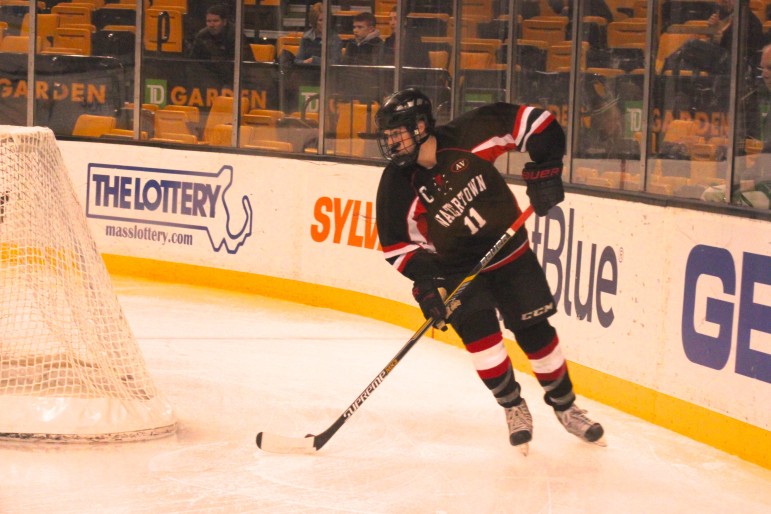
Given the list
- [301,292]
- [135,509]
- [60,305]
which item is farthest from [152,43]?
[135,509]

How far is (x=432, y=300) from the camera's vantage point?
371cm

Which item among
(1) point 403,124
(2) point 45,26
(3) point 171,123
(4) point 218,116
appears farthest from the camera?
(2) point 45,26

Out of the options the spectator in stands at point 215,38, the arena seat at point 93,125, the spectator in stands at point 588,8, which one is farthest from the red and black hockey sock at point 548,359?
the arena seat at point 93,125

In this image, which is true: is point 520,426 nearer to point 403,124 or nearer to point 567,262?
point 403,124

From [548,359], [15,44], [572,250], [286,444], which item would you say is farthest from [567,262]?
[15,44]

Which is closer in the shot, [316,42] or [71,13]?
[316,42]

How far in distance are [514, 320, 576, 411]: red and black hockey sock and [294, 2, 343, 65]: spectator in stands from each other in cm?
332

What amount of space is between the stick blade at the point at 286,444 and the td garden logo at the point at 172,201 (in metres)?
3.21

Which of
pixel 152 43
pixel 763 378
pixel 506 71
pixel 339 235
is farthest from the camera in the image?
pixel 152 43

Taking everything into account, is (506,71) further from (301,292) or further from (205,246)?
(205,246)

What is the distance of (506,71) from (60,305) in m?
2.68

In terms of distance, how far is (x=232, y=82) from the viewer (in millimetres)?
7312

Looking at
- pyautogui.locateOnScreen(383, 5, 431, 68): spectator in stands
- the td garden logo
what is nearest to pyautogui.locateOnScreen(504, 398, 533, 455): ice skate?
pyautogui.locateOnScreen(383, 5, 431, 68): spectator in stands

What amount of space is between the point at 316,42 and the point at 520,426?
366 cm
